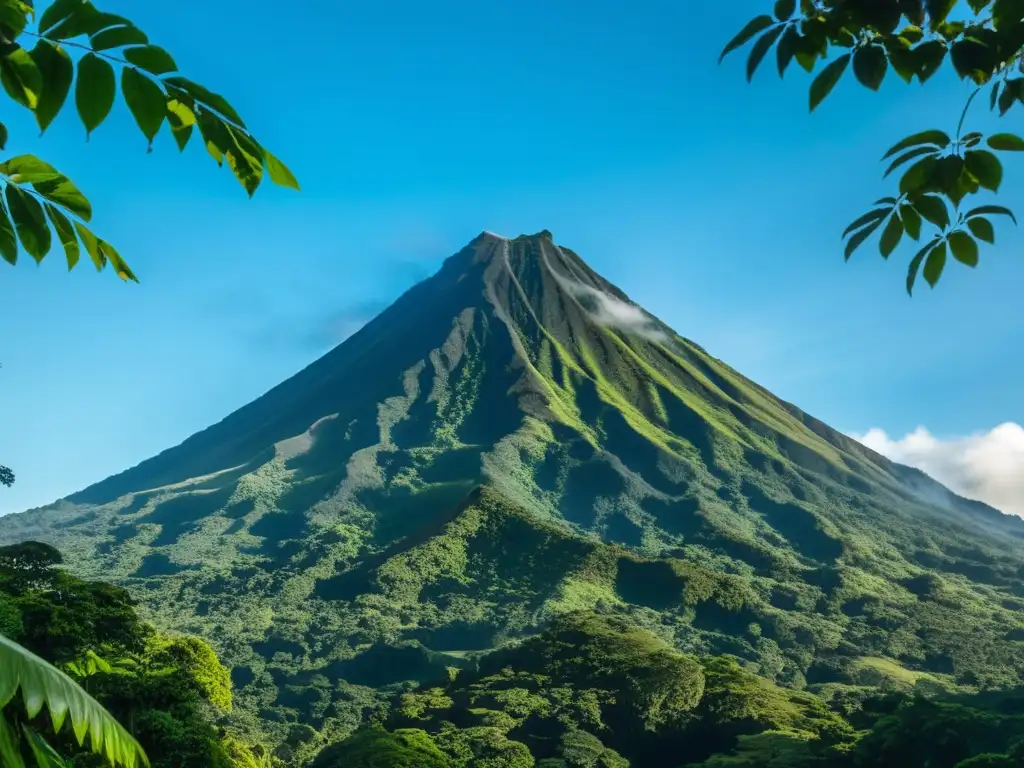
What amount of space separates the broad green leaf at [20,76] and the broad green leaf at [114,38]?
101 millimetres

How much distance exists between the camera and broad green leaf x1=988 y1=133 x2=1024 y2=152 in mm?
1443

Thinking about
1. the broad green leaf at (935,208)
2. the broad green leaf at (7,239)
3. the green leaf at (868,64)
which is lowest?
the broad green leaf at (7,239)

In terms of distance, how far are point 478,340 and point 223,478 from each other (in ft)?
137

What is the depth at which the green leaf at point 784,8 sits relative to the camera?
155 cm

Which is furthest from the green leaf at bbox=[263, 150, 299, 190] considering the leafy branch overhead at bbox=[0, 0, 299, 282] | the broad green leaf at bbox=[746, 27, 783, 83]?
the broad green leaf at bbox=[746, 27, 783, 83]

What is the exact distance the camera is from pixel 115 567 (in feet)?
254

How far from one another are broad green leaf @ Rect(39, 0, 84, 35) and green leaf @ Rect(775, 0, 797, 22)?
1.22 meters

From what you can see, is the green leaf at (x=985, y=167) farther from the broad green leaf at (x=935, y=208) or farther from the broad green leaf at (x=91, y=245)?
the broad green leaf at (x=91, y=245)

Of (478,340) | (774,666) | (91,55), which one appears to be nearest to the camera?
(91,55)

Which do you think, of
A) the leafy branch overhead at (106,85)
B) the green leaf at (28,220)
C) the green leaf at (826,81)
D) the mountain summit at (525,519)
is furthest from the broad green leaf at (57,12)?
the mountain summit at (525,519)

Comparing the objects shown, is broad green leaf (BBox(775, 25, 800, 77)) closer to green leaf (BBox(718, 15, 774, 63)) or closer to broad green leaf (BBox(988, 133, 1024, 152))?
green leaf (BBox(718, 15, 774, 63))

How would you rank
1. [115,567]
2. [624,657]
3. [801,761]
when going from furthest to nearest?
1. [115,567]
2. [624,657]
3. [801,761]

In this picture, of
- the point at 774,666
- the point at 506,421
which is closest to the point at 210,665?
the point at 774,666

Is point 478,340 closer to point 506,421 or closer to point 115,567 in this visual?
point 506,421
